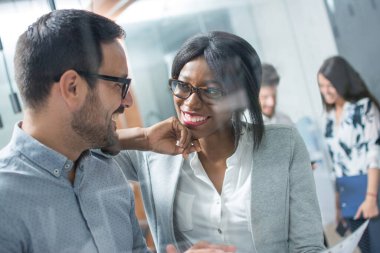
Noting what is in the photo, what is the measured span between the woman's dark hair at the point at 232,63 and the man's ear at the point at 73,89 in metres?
0.16

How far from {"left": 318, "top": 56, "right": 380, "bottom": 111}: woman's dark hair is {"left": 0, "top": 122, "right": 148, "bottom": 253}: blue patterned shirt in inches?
19.8

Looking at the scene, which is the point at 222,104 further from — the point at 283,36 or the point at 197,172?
the point at 283,36

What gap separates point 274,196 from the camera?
836 millimetres

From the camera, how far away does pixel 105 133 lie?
0.66m

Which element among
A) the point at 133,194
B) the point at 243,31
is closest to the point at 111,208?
the point at 133,194

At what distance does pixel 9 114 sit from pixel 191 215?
349 mm

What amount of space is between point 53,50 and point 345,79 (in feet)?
2.10

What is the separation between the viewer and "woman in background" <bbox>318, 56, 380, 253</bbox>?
0.94m

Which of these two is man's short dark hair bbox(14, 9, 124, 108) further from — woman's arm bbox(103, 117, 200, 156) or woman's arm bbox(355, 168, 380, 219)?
woman's arm bbox(355, 168, 380, 219)

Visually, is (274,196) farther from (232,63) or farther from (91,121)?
(91,121)

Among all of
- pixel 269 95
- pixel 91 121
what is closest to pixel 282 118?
pixel 269 95

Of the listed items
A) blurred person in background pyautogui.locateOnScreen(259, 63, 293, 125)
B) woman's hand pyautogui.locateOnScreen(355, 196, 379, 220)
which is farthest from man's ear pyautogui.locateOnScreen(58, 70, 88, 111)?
woman's hand pyautogui.locateOnScreen(355, 196, 379, 220)

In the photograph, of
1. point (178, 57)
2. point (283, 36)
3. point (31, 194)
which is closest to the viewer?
point (31, 194)

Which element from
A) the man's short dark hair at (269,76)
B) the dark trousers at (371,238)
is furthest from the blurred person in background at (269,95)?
the dark trousers at (371,238)
